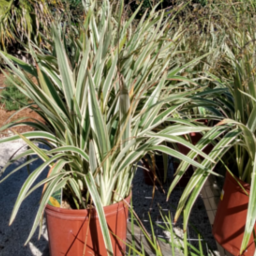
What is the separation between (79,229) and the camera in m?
1.12

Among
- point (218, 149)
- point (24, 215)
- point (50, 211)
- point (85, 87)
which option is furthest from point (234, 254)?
point (24, 215)

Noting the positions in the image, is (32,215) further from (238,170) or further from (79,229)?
(238,170)

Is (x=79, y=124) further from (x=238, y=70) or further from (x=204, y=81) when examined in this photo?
(x=204, y=81)

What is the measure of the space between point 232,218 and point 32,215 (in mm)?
1503

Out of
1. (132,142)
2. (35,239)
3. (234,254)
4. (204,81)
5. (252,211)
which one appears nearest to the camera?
(252,211)

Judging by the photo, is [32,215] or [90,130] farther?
[32,215]

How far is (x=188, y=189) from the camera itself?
116 centimetres

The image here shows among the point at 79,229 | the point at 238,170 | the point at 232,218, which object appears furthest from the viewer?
the point at 238,170

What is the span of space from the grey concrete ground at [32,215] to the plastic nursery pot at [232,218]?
34 centimetres

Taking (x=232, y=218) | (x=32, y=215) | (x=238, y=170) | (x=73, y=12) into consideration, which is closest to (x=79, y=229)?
(x=232, y=218)

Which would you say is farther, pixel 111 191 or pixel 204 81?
pixel 204 81

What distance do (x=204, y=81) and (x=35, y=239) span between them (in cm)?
158

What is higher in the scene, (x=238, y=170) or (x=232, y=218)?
(x=238, y=170)

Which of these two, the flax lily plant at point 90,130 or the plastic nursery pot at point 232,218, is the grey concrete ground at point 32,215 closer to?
the plastic nursery pot at point 232,218
